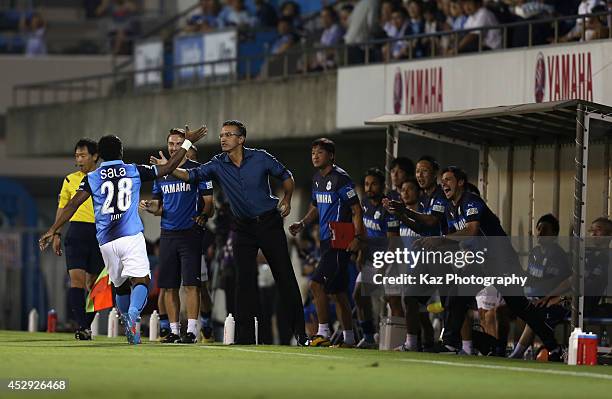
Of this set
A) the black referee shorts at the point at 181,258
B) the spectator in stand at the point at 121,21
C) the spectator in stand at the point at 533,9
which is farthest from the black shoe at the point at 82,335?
the spectator in stand at the point at 121,21

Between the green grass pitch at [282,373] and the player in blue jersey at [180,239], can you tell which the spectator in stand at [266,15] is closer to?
the player in blue jersey at [180,239]

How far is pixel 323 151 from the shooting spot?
55.6ft

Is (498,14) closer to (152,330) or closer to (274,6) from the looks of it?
(152,330)

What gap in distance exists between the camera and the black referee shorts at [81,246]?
17078mm

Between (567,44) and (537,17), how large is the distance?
153 centimetres

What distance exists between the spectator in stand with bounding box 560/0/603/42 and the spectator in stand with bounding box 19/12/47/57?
827 inches

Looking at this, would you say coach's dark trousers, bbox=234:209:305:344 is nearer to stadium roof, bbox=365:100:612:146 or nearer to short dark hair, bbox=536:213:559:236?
stadium roof, bbox=365:100:612:146

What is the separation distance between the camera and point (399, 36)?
24422 millimetres

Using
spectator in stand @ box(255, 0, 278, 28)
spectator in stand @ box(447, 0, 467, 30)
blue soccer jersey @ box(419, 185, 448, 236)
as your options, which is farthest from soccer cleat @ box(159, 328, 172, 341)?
spectator in stand @ box(255, 0, 278, 28)

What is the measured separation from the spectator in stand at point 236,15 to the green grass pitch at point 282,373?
16790 mm

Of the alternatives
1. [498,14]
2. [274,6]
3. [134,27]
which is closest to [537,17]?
[498,14]

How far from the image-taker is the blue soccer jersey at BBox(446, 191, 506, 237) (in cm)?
1630

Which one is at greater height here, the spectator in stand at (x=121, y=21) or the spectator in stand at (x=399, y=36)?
the spectator in stand at (x=121, y=21)

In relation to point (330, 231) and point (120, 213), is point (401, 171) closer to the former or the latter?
point (330, 231)
